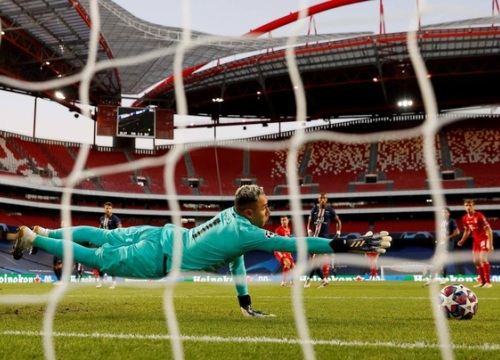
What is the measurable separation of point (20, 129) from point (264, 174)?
13.6 m

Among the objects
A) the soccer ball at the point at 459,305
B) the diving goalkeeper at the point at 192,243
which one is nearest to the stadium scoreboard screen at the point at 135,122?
the diving goalkeeper at the point at 192,243

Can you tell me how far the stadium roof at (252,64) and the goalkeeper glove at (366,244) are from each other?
50.0ft

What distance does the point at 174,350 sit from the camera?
9.82ft

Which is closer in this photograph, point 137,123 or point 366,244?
point 366,244

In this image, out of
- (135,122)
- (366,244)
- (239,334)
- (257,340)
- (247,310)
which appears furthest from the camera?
(135,122)

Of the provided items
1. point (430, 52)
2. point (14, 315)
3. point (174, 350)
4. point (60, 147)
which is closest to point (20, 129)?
point (60, 147)

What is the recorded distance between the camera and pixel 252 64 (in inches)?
1064

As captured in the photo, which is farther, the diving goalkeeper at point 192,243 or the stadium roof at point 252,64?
the stadium roof at point 252,64

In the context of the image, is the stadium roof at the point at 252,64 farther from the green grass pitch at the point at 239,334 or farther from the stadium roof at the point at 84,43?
the green grass pitch at the point at 239,334

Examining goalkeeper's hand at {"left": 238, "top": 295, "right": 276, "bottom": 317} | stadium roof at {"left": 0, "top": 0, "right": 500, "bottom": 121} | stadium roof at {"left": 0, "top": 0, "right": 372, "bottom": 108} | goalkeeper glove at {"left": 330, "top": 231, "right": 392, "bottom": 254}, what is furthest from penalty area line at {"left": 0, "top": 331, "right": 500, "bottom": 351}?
stadium roof at {"left": 0, "top": 0, "right": 500, "bottom": 121}

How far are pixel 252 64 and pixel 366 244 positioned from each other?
949 inches

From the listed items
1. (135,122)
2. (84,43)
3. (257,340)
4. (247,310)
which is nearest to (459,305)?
(247,310)

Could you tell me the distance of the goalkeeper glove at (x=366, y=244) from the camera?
3555 millimetres

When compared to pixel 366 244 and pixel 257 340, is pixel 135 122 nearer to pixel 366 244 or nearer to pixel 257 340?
pixel 366 244
